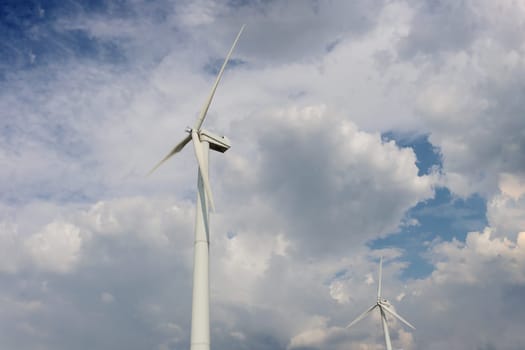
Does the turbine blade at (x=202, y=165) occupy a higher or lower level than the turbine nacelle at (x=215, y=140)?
lower

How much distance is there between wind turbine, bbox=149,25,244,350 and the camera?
50938mm

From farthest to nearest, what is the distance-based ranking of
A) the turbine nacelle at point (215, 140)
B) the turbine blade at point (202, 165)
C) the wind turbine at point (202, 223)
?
the turbine nacelle at point (215, 140) → the turbine blade at point (202, 165) → the wind turbine at point (202, 223)

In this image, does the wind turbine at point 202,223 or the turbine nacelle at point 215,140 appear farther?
the turbine nacelle at point 215,140

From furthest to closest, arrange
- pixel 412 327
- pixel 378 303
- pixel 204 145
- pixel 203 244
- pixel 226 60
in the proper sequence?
pixel 378 303
pixel 412 327
pixel 226 60
pixel 204 145
pixel 203 244

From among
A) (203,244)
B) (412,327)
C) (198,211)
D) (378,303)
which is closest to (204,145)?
(198,211)

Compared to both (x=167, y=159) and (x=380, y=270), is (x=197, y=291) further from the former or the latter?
(x=380, y=270)

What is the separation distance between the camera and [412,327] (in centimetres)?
12256

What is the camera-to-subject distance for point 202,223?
57469mm

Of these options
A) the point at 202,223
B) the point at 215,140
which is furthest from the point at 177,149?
the point at 202,223

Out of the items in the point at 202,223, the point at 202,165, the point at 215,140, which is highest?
the point at 215,140

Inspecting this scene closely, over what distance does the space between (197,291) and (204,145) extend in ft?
74.5

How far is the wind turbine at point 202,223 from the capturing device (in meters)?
50.9

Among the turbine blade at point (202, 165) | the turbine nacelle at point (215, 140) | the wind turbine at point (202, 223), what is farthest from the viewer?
the turbine nacelle at point (215, 140)

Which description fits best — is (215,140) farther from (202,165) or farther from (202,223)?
(202,223)
